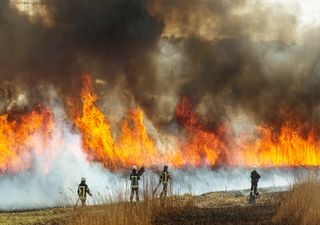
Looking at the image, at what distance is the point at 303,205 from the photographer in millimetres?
16438

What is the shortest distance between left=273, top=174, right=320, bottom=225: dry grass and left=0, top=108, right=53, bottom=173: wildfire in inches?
1315

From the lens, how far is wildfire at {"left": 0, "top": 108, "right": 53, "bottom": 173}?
151 ft

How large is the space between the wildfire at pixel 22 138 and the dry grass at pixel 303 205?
110ft

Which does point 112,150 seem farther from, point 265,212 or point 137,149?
point 265,212

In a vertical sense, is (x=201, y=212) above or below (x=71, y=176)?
below

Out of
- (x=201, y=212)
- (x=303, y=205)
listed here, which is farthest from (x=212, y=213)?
(x=303, y=205)

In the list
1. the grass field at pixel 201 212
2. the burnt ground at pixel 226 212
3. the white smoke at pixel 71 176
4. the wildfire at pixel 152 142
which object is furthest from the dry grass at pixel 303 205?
the wildfire at pixel 152 142

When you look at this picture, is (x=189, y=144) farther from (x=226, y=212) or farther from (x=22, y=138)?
(x=226, y=212)

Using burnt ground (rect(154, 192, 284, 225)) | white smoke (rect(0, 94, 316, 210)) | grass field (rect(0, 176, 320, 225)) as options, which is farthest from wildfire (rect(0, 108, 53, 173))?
burnt ground (rect(154, 192, 284, 225))

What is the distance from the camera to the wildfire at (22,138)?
4616 centimetres

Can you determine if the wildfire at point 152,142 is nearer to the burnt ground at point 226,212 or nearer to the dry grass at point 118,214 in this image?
the burnt ground at point 226,212

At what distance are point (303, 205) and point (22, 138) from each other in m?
35.7

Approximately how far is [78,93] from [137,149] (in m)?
8.10

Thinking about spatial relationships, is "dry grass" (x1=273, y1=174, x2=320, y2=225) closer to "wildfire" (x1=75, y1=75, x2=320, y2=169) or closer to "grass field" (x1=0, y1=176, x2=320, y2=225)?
"grass field" (x1=0, y1=176, x2=320, y2=225)
